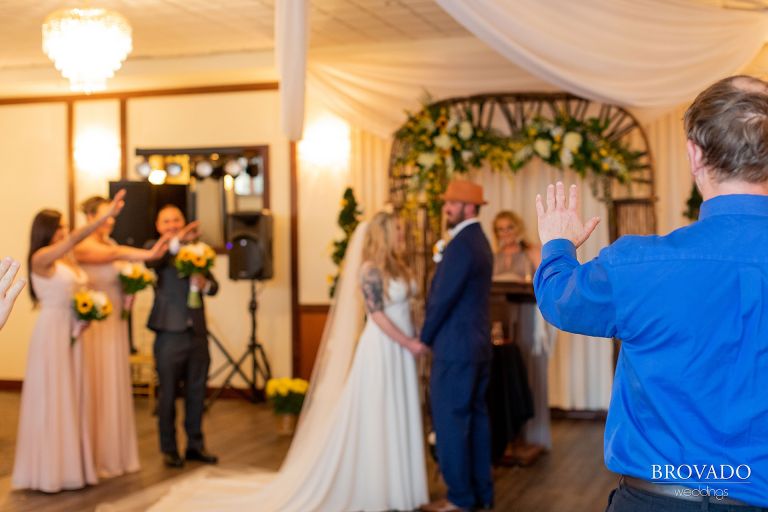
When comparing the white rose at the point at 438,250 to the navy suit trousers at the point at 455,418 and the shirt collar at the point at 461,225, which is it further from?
the navy suit trousers at the point at 455,418

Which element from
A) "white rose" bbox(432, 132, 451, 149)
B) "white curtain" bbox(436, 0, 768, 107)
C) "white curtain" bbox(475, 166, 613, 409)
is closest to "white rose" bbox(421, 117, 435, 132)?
"white rose" bbox(432, 132, 451, 149)

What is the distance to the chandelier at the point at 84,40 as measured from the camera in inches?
221

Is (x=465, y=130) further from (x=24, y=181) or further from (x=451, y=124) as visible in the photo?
(x=24, y=181)

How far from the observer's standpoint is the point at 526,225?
815 cm

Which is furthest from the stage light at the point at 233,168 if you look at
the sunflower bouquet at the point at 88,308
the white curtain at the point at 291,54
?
the white curtain at the point at 291,54

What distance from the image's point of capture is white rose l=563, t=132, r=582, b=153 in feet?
21.5

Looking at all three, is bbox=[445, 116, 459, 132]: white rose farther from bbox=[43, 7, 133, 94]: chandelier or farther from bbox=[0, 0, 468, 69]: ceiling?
bbox=[43, 7, 133, 94]: chandelier

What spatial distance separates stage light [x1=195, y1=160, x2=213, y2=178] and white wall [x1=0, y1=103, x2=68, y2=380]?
1530 mm

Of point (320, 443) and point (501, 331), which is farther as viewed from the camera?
point (501, 331)

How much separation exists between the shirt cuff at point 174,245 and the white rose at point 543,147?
7.99ft

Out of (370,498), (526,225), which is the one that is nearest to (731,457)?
(370,498)

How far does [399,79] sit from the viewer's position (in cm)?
697

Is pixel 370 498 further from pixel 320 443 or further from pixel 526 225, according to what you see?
pixel 526 225

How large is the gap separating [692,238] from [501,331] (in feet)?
15.6
